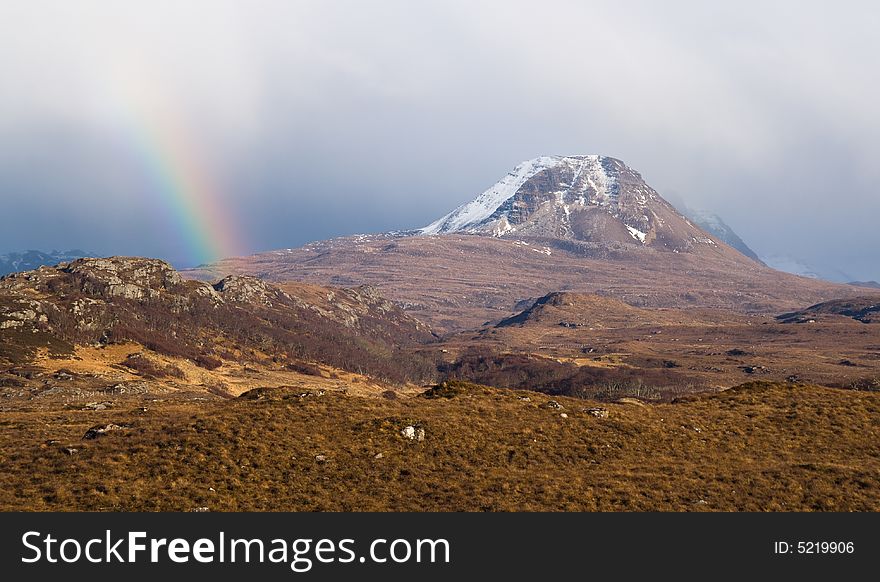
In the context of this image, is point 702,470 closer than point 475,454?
Yes

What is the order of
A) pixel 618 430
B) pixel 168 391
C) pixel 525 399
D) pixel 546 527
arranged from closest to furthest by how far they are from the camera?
1. pixel 546 527
2. pixel 618 430
3. pixel 525 399
4. pixel 168 391

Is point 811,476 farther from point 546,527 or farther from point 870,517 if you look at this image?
point 546,527

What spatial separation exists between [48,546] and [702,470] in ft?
117

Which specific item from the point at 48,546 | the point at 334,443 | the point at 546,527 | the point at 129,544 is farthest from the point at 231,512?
the point at 546,527

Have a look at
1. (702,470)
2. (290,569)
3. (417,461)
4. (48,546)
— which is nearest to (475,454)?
(417,461)

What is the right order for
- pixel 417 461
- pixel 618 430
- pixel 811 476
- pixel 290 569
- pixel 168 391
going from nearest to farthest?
1. pixel 290 569
2. pixel 811 476
3. pixel 417 461
4. pixel 618 430
5. pixel 168 391

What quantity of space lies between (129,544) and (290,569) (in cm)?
748

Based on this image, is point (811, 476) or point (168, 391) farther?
point (168, 391)

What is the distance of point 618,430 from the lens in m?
50.3

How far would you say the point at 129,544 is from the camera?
3048cm

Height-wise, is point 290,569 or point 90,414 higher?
point 90,414

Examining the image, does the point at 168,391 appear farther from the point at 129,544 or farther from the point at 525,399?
the point at 129,544

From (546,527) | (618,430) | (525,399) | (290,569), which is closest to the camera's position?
(290,569)

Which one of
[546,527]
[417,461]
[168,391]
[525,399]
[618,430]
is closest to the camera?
[546,527]
